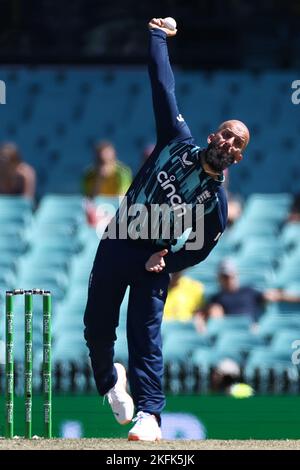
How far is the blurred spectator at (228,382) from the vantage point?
9969mm

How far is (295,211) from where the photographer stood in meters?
12.3

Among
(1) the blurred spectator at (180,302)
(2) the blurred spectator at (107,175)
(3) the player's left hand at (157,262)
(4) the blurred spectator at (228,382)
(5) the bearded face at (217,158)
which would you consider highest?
(2) the blurred spectator at (107,175)

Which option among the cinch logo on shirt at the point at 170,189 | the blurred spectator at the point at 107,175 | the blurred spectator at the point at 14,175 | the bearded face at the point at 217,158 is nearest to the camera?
the bearded face at the point at 217,158

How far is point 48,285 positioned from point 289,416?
10.9ft

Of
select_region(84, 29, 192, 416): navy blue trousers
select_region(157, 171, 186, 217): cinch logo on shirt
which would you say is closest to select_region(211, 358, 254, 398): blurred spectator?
select_region(84, 29, 192, 416): navy blue trousers

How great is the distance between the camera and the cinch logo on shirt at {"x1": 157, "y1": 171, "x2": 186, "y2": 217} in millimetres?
7098

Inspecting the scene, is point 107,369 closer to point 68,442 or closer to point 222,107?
point 68,442

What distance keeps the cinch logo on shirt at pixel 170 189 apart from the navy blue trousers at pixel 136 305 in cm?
27

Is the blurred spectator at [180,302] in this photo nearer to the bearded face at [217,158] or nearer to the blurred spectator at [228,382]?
the blurred spectator at [228,382]

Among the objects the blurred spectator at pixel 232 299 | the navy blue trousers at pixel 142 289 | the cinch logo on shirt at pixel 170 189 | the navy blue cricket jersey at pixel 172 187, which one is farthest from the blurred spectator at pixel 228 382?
the cinch logo on shirt at pixel 170 189

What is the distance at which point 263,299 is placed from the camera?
11.2 meters

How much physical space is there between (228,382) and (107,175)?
2.85m

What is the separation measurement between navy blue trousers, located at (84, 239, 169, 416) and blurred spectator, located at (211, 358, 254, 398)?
2.74m

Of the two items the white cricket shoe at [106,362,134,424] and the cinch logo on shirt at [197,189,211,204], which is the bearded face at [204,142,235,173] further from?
the white cricket shoe at [106,362,134,424]
